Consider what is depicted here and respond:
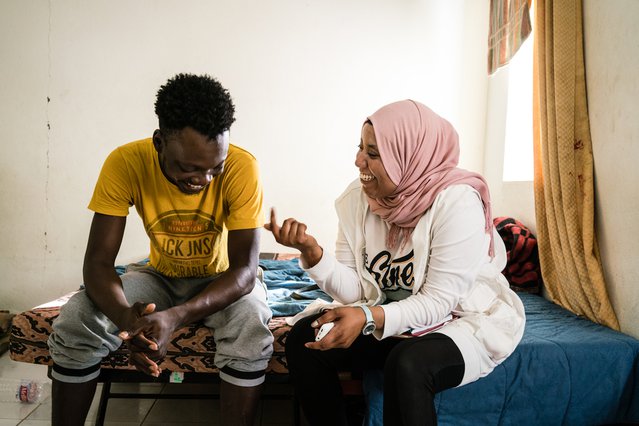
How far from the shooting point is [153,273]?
1551 mm

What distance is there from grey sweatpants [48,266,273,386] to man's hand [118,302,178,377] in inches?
6.7

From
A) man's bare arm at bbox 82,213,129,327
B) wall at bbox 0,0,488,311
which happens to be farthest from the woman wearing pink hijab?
wall at bbox 0,0,488,311

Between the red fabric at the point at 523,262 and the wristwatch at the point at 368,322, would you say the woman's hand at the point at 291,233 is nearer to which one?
the wristwatch at the point at 368,322

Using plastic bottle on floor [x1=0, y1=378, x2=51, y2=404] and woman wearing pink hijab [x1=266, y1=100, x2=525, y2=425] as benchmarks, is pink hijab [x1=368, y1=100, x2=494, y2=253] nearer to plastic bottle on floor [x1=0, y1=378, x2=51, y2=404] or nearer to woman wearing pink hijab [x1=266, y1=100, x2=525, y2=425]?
woman wearing pink hijab [x1=266, y1=100, x2=525, y2=425]

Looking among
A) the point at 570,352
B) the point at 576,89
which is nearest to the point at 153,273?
the point at 570,352

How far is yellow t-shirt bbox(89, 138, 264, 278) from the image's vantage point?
142 cm

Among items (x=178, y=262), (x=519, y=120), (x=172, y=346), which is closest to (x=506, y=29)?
(x=519, y=120)

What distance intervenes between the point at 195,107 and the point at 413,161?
0.62 metres

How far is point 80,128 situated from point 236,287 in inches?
96.0

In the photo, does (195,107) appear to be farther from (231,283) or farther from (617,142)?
(617,142)

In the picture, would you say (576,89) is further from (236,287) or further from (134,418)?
(134,418)

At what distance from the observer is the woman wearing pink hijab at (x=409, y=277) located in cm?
114

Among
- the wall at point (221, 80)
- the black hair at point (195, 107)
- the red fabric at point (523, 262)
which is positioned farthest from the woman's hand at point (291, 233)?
the wall at point (221, 80)

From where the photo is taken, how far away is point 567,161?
72.8 inches
